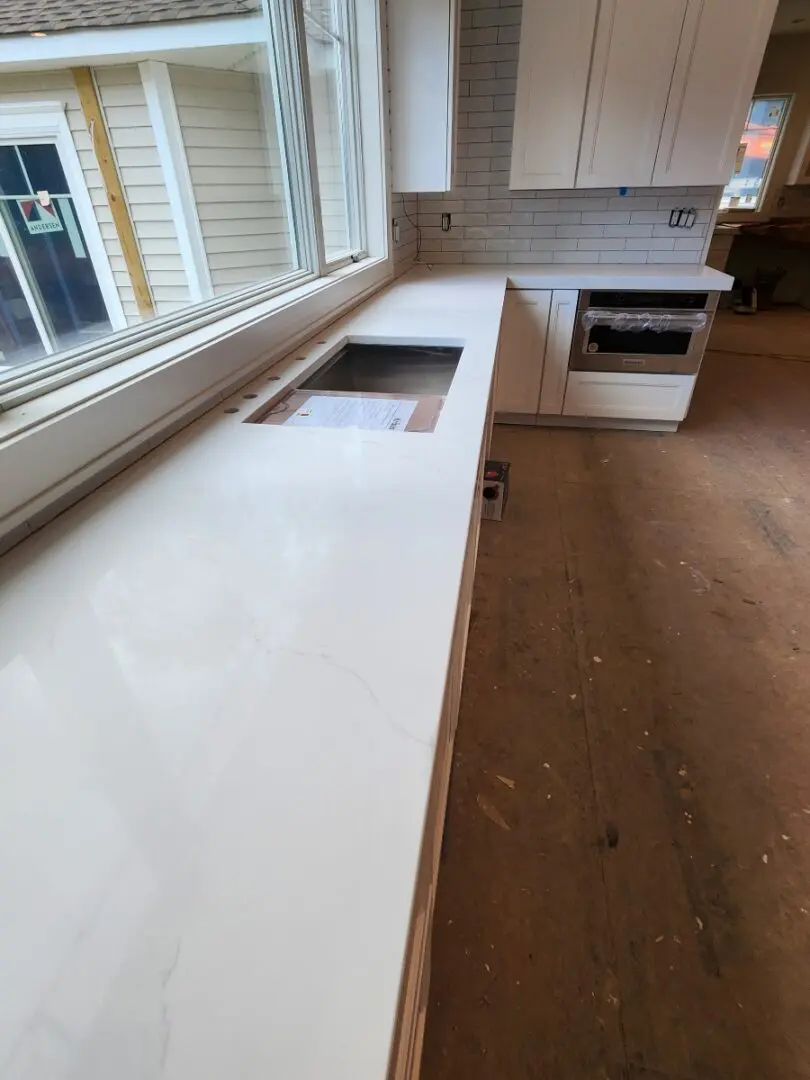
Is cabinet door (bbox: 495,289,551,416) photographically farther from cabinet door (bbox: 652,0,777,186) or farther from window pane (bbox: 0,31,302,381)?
window pane (bbox: 0,31,302,381)

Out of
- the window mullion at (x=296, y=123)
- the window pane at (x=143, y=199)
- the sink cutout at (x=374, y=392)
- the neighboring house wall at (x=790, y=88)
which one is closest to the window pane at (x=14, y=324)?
the window pane at (x=143, y=199)

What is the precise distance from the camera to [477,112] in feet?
10.7

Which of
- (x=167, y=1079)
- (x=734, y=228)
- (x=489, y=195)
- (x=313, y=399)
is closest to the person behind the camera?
(x=167, y=1079)

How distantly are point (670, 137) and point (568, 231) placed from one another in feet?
2.30

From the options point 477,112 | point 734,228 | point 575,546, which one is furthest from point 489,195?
point 734,228

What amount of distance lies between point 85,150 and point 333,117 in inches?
54.5

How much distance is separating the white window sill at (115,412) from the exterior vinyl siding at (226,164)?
120 centimetres

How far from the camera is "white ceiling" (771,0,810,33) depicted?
16.5ft

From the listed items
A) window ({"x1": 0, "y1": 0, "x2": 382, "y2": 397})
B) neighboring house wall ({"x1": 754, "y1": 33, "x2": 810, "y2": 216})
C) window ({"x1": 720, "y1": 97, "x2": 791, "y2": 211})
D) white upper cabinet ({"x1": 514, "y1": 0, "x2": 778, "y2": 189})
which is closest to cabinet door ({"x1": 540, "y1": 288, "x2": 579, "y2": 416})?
white upper cabinet ({"x1": 514, "y1": 0, "x2": 778, "y2": 189})

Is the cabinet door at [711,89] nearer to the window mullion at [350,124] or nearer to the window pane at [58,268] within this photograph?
the window mullion at [350,124]

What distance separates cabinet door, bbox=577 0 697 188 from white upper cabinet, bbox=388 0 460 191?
2.64ft

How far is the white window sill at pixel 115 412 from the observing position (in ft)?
2.60

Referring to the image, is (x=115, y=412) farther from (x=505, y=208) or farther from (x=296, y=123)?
(x=505, y=208)

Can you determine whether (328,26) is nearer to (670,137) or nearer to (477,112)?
(477,112)
